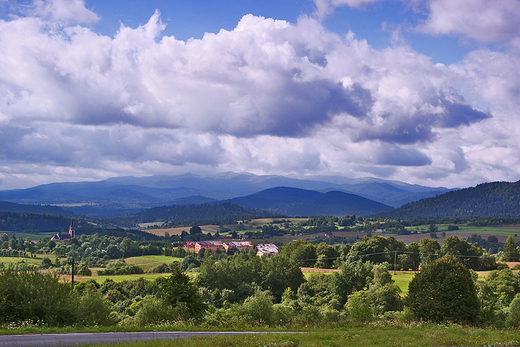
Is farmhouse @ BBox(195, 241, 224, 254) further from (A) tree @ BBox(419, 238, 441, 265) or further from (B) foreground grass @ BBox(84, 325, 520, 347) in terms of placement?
(B) foreground grass @ BBox(84, 325, 520, 347)

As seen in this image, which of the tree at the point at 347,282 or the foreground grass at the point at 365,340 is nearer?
the foreground grass at the point at 365,340

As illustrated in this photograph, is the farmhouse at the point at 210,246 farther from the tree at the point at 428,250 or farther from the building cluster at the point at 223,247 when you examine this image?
the tree at the point at 428,250

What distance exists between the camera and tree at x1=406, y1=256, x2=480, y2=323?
31.5 m

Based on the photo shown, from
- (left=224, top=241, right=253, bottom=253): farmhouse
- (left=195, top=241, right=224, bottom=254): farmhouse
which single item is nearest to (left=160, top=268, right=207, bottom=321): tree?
(left=195, top=241, right=224, bottom=254): farmhouse

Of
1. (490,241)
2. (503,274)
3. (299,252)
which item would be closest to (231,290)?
(299,252)

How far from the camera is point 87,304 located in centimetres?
2775

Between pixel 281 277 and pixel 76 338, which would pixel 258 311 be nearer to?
pixel 76 338

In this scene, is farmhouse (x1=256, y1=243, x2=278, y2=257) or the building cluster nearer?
farmhouse (x1=256, y1=243, x2=278, y2=257)

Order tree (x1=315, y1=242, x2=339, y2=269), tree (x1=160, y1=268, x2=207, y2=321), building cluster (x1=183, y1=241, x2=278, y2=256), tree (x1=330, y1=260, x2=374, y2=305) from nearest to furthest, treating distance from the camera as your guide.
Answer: tree (x1=160, y1=268, x2=207, y2=321) < tree (x1=330, y1=260, x2=374, y2=305) < tree (x1=315, y1=242, x2=339, y2=269) < building cluster (x1=183, y1=241, x2=278, y2=256)

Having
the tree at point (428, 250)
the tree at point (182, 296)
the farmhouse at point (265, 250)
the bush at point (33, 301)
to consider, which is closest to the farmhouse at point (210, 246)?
the farmhouse at point (265, 250)

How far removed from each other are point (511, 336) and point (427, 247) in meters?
77.7

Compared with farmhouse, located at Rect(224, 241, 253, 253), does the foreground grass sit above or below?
above

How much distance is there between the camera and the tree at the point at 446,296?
103 ft

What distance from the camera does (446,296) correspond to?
105ft
